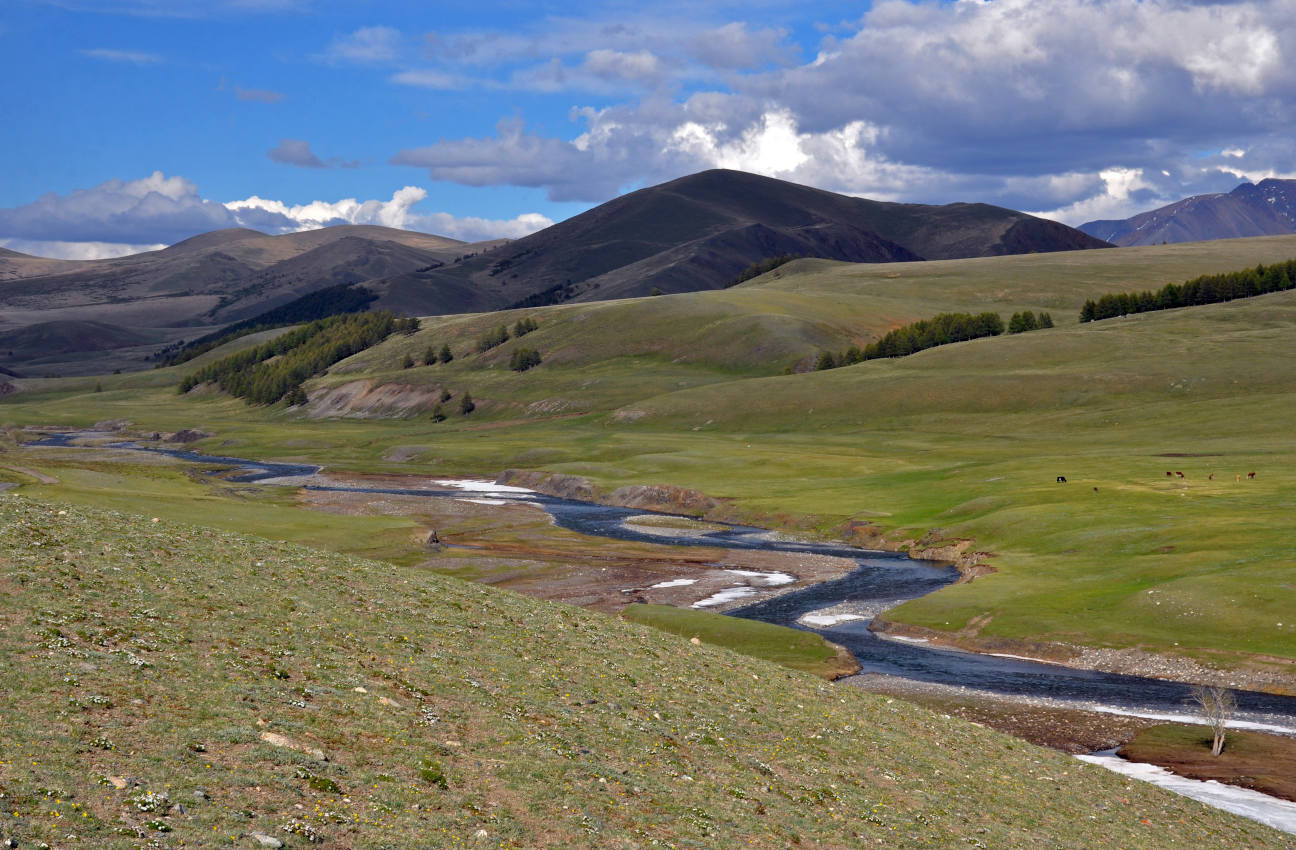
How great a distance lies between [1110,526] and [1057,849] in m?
61.7

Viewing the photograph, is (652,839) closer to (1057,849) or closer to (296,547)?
(1057,849)

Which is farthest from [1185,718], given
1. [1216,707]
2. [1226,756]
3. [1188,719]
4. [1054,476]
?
[1054,476]

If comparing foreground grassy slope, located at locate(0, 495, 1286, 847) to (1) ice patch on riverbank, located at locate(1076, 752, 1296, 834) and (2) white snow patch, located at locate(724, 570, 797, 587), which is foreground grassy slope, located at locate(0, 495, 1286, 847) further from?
(2) white snow patch, located at locate(724, 570, 797, 587)

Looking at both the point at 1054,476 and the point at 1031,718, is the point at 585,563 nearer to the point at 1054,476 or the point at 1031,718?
the point at 1031,718

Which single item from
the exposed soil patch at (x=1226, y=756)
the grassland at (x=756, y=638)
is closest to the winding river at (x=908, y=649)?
the grassland at (x=756, y=638)

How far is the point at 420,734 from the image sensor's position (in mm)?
24578

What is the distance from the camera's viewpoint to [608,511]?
126m

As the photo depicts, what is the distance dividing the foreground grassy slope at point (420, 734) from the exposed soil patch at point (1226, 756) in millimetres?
8048

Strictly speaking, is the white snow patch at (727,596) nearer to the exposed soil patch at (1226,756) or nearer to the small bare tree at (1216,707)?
the small bare tree at (1216,707)

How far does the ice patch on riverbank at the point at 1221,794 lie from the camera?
3691cm

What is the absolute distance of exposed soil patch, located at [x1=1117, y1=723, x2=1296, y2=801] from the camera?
4084 cm

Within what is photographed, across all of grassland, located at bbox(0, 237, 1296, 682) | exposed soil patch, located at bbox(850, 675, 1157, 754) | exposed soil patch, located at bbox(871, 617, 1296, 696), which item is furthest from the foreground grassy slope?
grassland, located at bbox(0, 237, 1296, 682)

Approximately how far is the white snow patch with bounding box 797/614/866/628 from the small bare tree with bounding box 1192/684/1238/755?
22093mm

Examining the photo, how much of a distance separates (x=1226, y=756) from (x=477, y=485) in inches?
4654
